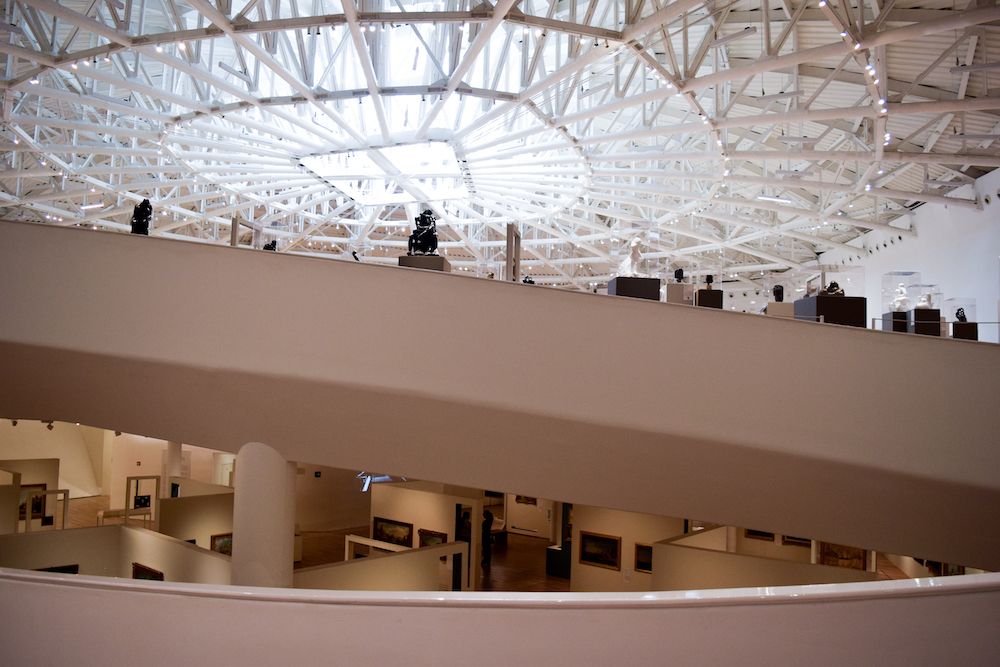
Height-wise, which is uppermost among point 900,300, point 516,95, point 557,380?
point 516,95

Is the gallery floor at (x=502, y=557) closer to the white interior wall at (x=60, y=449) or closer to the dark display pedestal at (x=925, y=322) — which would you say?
the white interior wall at (x=60, y=449)

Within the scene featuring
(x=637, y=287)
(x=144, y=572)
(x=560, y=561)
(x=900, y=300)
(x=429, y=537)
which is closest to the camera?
(x=637, y=287)

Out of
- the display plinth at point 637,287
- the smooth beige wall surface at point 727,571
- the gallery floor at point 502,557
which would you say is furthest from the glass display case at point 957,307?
the display plinth at point 637,287

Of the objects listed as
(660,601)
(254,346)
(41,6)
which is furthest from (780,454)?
(41,6)

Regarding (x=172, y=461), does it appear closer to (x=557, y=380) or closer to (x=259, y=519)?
(x=259, y=519)

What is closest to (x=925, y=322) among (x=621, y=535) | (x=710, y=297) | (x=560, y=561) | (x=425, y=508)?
(x=710, y=297)

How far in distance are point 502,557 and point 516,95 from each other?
49.0 feet

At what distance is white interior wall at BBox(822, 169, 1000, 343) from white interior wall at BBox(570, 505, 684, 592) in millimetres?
9302

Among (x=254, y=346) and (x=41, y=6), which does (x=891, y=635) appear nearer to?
(x=254, y=346)

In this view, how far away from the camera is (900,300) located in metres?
17.2

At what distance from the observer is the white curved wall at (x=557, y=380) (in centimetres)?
1058

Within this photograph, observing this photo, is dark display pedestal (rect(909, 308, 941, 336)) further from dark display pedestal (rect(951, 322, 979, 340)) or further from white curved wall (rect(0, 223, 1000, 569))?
white curved wall (rect(0, 223, 1000, 569))

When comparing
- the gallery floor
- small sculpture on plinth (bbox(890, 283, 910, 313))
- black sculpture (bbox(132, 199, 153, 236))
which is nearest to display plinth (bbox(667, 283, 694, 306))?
small sculpture on plinth (bbox(890, 283, 910, 313))

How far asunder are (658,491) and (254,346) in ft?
21.7
